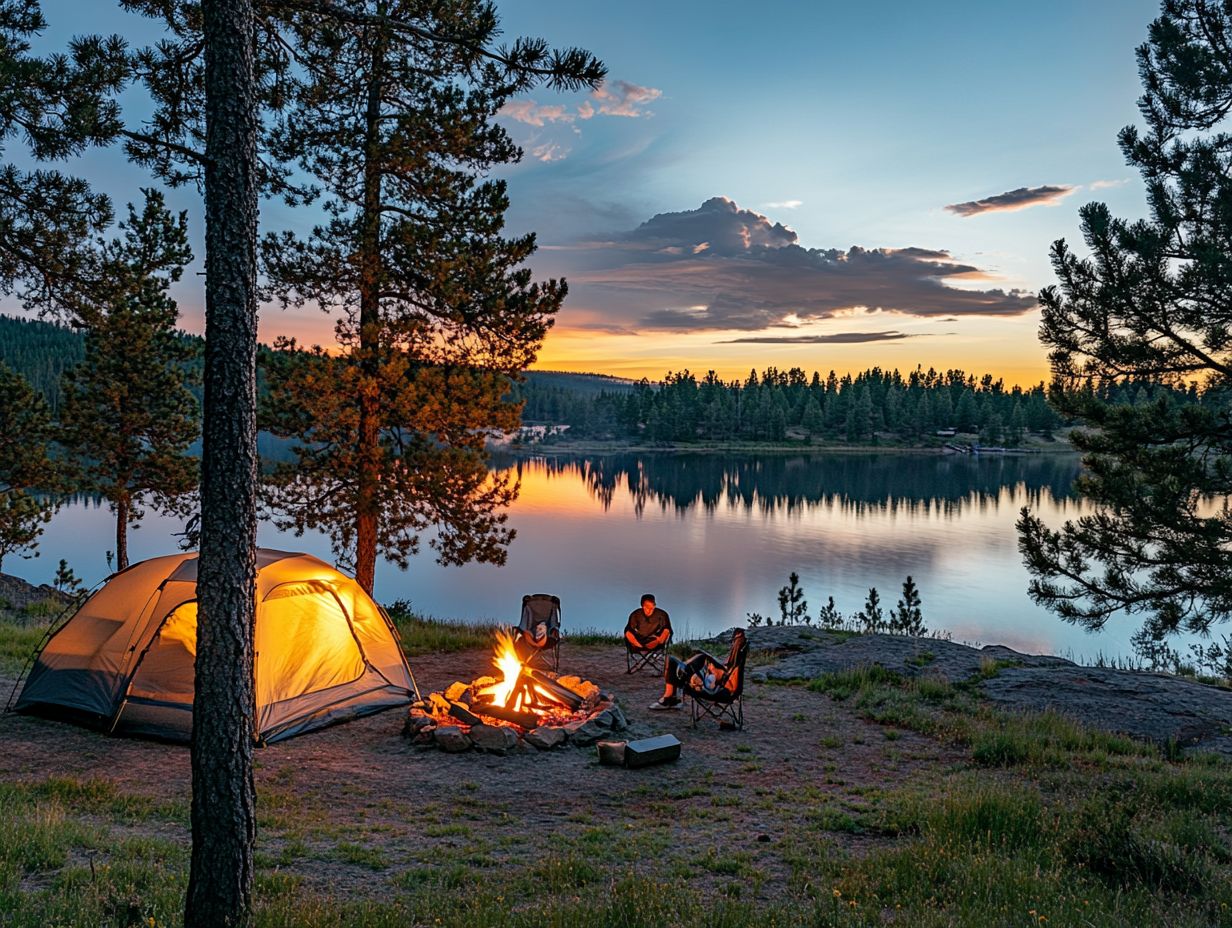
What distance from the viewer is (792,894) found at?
4.57 meters

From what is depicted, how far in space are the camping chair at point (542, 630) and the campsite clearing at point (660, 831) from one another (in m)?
2.64

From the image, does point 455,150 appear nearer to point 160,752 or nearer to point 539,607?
point 539,607

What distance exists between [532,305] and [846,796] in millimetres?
8967

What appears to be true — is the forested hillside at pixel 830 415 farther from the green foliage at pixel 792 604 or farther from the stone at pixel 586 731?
the stone at pixel 586 731

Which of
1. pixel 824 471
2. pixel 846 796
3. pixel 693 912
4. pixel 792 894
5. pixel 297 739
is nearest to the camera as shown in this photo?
pixel 693 912

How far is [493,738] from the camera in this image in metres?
7.88

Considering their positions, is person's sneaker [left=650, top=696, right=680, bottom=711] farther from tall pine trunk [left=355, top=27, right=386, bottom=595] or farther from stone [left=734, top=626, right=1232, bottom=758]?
tall pine trunk [left=355, top=27, right=386, bottom=595]

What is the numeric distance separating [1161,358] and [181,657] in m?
10.8

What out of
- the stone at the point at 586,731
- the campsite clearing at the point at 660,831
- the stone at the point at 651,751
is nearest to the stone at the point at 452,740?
the campsite clearing at the point at 660,831

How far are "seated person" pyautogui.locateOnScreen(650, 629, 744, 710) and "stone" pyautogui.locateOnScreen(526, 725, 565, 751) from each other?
5.54ft

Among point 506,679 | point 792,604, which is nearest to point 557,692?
point 506,679

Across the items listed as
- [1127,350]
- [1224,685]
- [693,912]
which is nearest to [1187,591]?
[1127,350]

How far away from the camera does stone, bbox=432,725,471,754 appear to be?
782 cm

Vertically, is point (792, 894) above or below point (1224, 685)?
above
